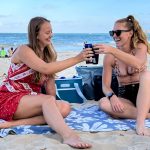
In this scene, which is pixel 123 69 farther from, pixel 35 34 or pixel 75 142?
pixel 75 142

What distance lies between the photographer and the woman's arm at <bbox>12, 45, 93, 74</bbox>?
3.77 m

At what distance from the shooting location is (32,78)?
4.05m

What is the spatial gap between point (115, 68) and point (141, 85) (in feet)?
2.36

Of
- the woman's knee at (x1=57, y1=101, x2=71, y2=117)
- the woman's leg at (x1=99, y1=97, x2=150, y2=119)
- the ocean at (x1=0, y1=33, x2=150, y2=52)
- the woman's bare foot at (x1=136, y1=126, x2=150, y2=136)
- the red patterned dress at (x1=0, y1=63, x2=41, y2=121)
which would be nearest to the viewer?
the woman's bare foot at (x1=136, y1=126, x2=150, y2=136)

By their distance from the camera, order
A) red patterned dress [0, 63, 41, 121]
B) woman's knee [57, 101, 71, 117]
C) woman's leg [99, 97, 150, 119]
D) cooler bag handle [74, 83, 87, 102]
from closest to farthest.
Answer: red patterned dress [0, 63, 41, 121] → woman's knee [57, 101, 71, 117] → woman's leg [99, 97, 150, 119] → cooler bag handle [74, 83, 87, 102]

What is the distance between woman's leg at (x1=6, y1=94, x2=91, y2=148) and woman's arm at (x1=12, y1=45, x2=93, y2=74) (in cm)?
30

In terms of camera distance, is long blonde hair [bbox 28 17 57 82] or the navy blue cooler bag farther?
the navy blue cooler bag

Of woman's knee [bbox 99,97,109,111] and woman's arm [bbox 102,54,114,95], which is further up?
woman's arm [bbox 102,54,114,95]

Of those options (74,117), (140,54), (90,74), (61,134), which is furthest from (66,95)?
(61,134)

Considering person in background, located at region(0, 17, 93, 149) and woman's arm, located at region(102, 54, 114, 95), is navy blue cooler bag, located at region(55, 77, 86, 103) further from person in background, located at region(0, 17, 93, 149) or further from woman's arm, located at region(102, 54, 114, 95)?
person in background, located at region(0, 17, 93, 149)

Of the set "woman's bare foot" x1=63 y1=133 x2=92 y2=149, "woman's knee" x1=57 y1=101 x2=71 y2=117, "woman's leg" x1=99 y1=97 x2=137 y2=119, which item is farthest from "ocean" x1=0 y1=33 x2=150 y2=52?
"woman's bare foot" x1=63 y1=133 x2=92 y2=149

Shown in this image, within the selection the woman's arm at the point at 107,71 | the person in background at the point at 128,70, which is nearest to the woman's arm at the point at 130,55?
the person in background at the point at 128,70

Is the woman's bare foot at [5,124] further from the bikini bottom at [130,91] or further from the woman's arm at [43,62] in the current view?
the bikini bottom at [130,91]

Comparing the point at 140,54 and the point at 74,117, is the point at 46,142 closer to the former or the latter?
the point at 74,117
